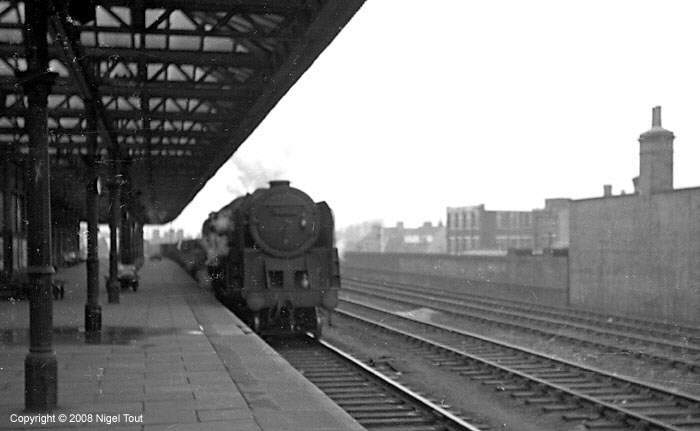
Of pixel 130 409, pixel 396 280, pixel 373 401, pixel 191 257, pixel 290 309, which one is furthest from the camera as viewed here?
pixel 396 280

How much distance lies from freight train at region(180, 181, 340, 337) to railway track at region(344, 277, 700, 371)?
531 centimetres

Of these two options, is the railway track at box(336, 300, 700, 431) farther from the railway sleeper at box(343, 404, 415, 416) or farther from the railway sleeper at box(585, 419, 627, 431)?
the railway sleeper at box(343, 404, 415, 416)

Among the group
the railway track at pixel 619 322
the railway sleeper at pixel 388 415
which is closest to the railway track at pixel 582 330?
the railway track at pixel 619 322

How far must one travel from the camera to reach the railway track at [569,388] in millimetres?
9062

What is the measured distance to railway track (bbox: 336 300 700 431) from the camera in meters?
9.06

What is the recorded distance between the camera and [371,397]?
10.4 m

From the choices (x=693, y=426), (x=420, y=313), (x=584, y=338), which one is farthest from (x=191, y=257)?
(x=693, y=426)

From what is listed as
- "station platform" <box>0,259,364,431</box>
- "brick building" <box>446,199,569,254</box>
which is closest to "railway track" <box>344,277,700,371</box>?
"station platform" <box>0,259,364,431</box>

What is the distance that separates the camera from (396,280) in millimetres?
47062

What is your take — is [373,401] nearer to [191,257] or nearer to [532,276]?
[532,276]

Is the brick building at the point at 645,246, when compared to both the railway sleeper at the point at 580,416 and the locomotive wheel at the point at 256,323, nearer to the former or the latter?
the locomotive wheel at the point at 256,323

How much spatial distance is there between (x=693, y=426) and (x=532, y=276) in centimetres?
2256

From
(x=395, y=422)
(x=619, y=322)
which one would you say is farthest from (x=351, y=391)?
(x=619, y=322)

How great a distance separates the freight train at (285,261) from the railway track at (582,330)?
531cm
